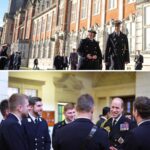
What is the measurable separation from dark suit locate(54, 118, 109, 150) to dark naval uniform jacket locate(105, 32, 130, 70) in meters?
4.26

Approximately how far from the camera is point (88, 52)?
21.7 feet

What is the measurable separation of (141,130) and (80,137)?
50 centimetres

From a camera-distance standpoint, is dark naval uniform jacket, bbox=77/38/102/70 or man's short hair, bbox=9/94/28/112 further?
dark naval uniform jacket, bbox=77/38/102/70

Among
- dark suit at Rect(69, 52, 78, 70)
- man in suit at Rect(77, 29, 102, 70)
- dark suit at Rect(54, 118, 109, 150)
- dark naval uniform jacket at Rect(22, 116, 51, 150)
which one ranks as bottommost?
dark naval uniform jacket at Rect(22, 116, 51, 150)

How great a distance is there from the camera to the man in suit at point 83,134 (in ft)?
9.12

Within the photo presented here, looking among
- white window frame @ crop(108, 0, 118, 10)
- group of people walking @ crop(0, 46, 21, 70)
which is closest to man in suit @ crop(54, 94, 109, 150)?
group of people walking @ crop(0, 46, 21, 70)

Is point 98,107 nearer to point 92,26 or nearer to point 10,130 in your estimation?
point 10,130

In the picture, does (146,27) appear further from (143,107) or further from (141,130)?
(141,130)

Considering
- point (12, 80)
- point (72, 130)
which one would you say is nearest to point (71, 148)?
point (72, 130)

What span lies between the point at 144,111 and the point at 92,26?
21716 mm

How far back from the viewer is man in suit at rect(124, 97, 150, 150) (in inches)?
105

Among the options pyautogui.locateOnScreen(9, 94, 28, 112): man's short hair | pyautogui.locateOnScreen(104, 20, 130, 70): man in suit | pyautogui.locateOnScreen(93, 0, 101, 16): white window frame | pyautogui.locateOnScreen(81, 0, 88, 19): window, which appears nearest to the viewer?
pyautogui.locateOnScreen(9, 94, 28, 112): man's short hair

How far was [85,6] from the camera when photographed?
25938mm

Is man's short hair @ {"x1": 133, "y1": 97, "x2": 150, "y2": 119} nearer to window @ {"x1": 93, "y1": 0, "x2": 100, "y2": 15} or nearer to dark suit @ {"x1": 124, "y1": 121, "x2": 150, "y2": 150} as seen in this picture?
dark suit @ {"x1": 124, "y1": 121, "x2": 150, "y2": 150}
